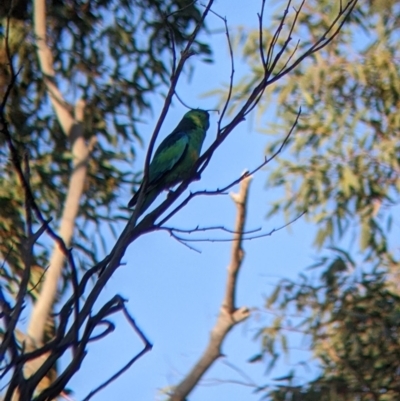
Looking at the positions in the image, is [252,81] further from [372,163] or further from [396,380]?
[396,380]

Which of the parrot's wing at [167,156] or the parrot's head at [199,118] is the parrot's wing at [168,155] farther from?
the parrot's head at [199,118]

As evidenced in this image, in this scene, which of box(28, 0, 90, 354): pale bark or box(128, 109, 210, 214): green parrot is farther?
box(28, 0, 90, 354): pale bark

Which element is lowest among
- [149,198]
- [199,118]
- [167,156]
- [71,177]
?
[149,198]

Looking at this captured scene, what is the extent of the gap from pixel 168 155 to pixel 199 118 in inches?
19.1

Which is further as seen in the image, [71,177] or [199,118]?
[71,177]

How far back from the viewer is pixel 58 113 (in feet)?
21.2

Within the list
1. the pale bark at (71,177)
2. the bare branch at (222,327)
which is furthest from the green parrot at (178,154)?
the pale bark at (71,177)

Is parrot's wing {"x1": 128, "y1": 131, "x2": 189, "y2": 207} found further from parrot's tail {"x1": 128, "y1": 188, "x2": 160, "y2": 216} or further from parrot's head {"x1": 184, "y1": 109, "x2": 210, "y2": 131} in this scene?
parrot's head {"x1": 184, "y1": 109, "x2": 210, "y2": 131}

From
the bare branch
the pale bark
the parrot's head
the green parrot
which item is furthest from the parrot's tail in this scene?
the pale bark

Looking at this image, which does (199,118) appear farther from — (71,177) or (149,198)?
(71,177)

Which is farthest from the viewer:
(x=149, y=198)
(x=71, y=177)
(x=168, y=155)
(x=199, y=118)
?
(x=71, y=177)

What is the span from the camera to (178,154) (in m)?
4.32

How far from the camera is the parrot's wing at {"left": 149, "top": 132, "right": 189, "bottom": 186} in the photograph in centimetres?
417

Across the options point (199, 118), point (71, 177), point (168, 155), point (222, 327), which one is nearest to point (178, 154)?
point (168, 155)
